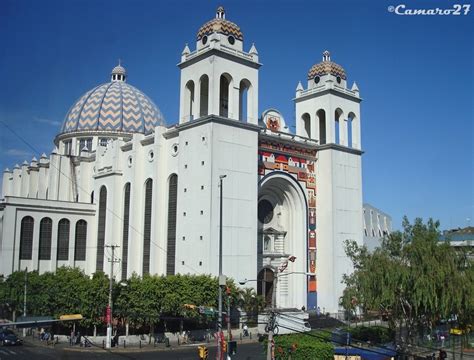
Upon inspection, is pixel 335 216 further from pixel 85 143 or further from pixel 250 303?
pixel 85 143

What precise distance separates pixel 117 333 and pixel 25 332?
734cm

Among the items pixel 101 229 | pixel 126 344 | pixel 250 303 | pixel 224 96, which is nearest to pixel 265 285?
pixel 250 303

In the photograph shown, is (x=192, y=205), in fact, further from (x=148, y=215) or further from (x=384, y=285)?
(x=384, y=285)

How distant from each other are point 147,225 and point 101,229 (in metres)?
8.49

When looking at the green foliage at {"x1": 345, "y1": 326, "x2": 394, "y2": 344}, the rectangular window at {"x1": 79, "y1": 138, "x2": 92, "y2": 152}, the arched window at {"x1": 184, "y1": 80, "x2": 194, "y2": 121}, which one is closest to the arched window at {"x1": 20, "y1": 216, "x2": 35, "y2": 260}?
the rectangular window at {"x1": 79, "y1": 138, "x2": 92, "y2": 152}

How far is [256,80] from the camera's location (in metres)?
46.0

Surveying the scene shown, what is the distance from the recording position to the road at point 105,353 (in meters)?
A: 30.0

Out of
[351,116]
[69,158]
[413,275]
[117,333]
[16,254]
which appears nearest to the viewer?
[413,275]

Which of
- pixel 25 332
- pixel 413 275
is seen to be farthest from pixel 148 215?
pixel 413 275

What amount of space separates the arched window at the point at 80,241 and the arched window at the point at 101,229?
153 centimetres

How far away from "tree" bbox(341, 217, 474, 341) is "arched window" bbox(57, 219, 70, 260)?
108ft

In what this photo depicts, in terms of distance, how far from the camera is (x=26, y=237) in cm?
5075

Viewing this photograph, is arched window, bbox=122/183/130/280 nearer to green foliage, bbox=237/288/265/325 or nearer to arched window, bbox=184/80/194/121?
arched window, bbox=184/80/194/121

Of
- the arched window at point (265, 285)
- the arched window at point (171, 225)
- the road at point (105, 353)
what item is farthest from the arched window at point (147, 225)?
the road at point (105, 353)
